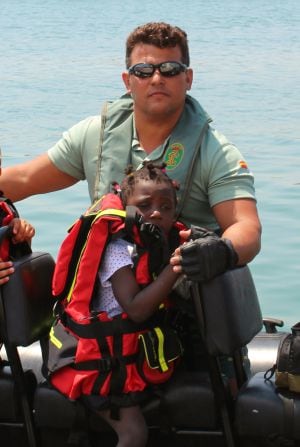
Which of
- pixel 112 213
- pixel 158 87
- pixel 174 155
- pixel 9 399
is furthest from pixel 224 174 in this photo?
pixel 9 399

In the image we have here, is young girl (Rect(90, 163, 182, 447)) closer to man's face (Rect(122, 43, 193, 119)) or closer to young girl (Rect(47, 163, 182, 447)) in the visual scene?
young girl (Rect(47, 163, 182, 447))

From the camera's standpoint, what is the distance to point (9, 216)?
11.2ft

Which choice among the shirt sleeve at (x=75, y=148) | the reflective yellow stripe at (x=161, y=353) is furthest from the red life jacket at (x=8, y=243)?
the reflective yellow stripe at (x=161, y=353)

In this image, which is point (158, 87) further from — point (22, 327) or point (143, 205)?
point (22, 327)

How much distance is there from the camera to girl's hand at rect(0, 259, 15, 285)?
130 inches

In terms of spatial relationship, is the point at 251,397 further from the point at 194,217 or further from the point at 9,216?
the point at 9,216

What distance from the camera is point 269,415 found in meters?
3.23

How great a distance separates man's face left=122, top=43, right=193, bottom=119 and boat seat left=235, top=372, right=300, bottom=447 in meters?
0.94

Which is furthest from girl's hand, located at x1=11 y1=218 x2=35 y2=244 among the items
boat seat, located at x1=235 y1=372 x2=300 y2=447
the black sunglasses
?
boat seat, located at x1=235 y1=372 x2=300 y2=447

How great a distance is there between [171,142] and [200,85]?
8352 millimetres

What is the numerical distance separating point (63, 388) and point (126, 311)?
1.07ft

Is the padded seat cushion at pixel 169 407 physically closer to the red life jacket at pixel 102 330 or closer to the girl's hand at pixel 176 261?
the red life jacket at pixel 102 330

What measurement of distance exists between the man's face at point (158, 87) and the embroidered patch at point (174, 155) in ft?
0.35

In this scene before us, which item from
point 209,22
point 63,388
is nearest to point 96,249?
point 63,388
